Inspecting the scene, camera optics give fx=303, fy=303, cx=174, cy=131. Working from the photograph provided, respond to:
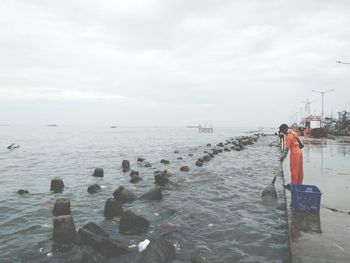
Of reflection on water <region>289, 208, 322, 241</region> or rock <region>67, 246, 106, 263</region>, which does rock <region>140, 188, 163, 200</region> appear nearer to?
reflection on water <region>289, 208, 322, 241</region>

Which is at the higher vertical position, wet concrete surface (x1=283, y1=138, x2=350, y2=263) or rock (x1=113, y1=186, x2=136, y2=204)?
wet concrete surface (x1=283, y1=138, x2=350, y2=263)

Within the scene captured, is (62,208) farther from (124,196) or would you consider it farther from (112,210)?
(124,196)

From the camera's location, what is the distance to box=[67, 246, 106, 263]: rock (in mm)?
5785

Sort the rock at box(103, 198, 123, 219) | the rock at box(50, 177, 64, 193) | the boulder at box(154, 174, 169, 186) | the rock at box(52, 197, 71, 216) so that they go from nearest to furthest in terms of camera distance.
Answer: the rock at box(103, 198, 123, 219) < the rock at box(52, 197, 71, 216) < the rock at box(50, 177, 64, 193) < the boulder at box(154, 174, 169, 186)

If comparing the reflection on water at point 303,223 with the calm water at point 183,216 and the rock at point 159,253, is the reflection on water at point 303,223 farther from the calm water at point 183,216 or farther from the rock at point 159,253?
the rock at point 159,253

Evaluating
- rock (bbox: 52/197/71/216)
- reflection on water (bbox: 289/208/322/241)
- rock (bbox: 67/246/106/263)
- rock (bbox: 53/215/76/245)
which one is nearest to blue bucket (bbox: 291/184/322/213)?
reflection on water (bbox: 289/208/322/241)

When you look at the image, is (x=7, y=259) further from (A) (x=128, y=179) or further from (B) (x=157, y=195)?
(A) (x=128, y=179)

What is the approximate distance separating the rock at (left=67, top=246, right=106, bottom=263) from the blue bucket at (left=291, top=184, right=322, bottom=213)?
4793 mm

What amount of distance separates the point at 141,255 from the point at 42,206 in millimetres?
5792

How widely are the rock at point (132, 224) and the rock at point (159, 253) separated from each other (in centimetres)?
173

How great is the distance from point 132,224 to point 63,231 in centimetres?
175

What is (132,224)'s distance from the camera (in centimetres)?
811

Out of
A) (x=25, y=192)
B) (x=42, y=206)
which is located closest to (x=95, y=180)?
(x=25, y=192)

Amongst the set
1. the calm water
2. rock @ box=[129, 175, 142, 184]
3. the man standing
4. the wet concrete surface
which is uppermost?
the man standing
